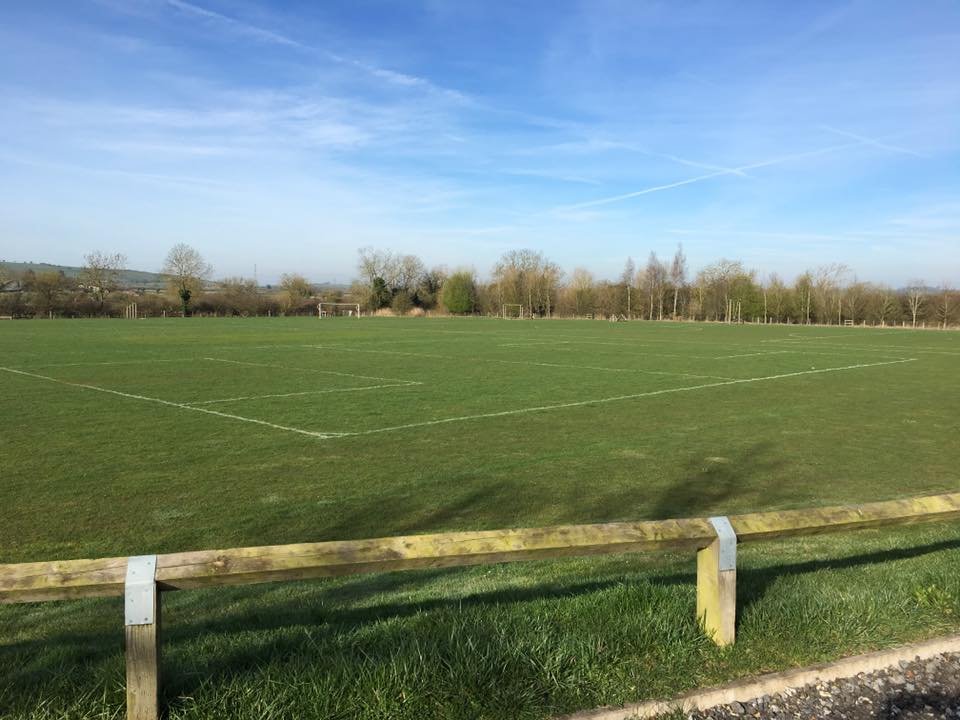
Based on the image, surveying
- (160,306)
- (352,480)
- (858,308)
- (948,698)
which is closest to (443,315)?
(160,306)

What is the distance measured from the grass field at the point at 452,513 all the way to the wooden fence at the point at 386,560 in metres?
0.28

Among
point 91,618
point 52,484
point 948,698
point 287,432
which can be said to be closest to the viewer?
point 948,698

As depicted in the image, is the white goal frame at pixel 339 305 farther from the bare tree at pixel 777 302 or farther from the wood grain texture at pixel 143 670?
the wood grain texture at pixel 143 670

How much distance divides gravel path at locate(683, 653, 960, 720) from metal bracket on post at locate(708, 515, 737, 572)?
0.58 m

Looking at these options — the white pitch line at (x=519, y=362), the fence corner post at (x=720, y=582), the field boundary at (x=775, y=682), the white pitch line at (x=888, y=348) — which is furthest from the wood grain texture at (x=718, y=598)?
the white pitch line at (x=888, y=348)

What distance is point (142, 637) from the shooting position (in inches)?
108

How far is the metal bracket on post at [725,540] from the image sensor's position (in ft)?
11.4

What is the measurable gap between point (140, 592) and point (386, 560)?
89 cm

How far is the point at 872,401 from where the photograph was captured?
17719 mm

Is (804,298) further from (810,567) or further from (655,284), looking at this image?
(810,567)

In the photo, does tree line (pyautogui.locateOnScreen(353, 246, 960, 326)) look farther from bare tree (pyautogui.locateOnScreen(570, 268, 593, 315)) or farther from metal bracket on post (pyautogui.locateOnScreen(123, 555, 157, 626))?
metal bracket on post (pyautogui.locateOnScreen(123, 555, 157, 626))

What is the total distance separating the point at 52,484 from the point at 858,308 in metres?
84.2

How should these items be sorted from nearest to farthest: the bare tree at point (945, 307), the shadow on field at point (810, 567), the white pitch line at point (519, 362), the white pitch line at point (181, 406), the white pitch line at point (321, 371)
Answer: the shadow on field at point (810, 567), the white pitch line at point (181, 406), the white pitch line at point (321, 371), the white pitch line at point (519, 362), the bare tree at point (945, 307)

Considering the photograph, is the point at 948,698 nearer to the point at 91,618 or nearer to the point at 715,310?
the point at 91,618
